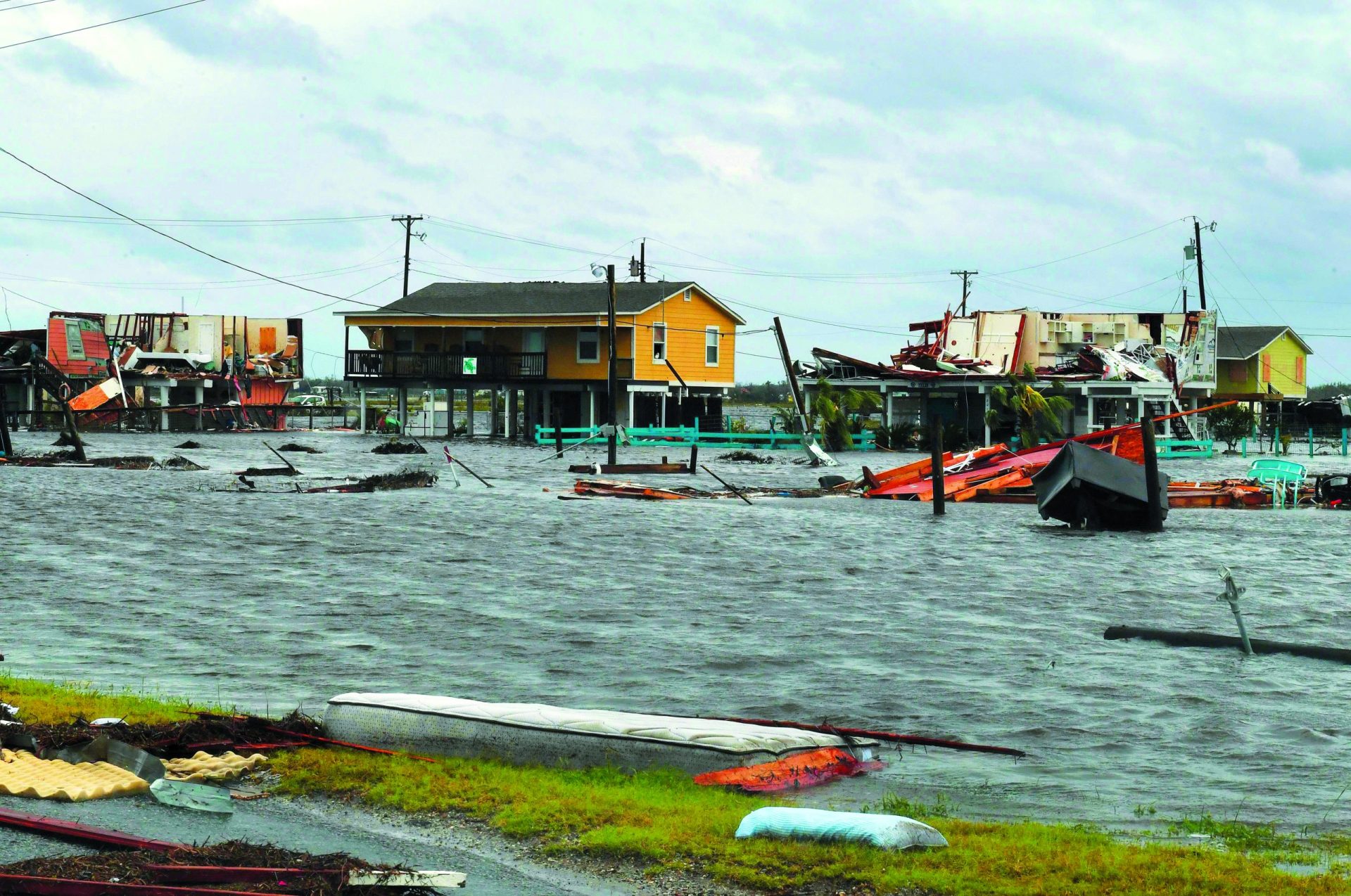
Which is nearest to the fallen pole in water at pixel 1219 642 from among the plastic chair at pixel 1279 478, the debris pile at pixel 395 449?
the plastic chair at pixel 1279 478

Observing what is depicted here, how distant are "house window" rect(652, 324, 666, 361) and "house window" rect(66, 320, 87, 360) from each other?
40505 millimetres

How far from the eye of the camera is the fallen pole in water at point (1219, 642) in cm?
1541

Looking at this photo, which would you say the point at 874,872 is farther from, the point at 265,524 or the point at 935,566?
the point at 265,524

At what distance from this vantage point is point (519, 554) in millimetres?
25766

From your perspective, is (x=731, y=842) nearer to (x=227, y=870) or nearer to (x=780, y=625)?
(x=227, y=870)

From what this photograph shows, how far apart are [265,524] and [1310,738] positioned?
22782 mm

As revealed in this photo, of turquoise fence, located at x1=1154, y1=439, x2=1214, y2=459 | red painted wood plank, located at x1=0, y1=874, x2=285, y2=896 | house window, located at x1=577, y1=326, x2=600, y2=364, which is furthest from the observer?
house window, located at x1=577, y1=326, x2=600, y2=364

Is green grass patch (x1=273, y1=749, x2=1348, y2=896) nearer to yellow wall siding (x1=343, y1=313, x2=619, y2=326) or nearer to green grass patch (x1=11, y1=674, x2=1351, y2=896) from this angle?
green grass patch (x1=11, y1=674, x2=1351, y2=896)

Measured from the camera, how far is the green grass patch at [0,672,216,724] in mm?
10375

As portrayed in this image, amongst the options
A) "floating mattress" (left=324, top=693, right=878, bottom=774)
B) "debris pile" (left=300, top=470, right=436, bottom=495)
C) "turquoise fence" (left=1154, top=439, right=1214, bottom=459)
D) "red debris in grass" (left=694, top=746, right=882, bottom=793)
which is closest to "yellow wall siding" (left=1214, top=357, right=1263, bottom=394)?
"turquoise fence" (left=1154, top=439, right=1214, bottom=459)

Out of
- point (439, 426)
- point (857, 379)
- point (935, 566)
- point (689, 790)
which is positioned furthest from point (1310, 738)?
point (439, 426)

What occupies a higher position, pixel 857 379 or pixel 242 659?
pixel 857 379

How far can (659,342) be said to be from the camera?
232 feet

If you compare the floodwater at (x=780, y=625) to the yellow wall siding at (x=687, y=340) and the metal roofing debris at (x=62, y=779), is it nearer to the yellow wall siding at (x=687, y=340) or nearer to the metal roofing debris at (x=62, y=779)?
the metal roofing debris at (x=62, y=779)
